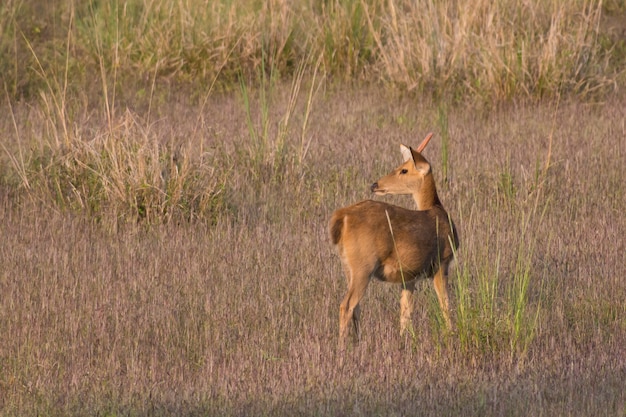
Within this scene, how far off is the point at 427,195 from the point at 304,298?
3.43 feet

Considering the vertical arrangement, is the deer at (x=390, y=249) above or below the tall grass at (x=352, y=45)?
above

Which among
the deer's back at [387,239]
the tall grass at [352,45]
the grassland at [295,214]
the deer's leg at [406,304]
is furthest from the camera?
the tall grass at [352,45]

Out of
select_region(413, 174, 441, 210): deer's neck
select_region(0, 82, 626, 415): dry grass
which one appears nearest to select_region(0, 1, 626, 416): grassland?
select_region(0, 82, 626, 415): dry grass

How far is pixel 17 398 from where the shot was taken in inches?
223

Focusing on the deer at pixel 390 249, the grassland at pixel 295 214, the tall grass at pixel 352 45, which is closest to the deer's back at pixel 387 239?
the deer at pixel 390 249

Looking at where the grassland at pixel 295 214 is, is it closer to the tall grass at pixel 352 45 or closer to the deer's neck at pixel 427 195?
the tall grass at pixel 352 45

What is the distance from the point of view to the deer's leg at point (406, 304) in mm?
6730

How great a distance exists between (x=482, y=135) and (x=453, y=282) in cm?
451

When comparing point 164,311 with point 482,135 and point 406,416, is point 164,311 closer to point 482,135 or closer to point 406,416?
point 406,416

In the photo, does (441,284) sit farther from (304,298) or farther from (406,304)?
(304,298)

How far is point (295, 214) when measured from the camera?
9.30m

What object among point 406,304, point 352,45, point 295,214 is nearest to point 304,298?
point 406,304

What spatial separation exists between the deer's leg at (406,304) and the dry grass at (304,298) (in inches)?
3.6

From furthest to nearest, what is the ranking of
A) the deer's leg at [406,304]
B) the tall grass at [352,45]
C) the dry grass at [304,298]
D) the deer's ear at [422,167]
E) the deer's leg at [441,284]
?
the tall grass at [352,45] < the deer's ear at [422,167] < the deer's leg at [406,304] < the deer's leg at [441,284] < the dry grass at [304,298]
